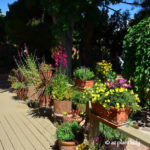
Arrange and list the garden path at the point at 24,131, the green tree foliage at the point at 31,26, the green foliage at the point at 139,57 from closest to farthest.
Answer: the garden path at the point at 24,131 → the green foliage at the point at 139,57 → the green tree foliage at the point at 31,26

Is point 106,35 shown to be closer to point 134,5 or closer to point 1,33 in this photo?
point 134,5

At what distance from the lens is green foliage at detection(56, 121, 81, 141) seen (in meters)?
2.53

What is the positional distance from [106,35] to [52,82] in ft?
23.9

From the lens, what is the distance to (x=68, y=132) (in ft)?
8.48

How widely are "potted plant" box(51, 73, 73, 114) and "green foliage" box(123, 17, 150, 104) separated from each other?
52.6 inches

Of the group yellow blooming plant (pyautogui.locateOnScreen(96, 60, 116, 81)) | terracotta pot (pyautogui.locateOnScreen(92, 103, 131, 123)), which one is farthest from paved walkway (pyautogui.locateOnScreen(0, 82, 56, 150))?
yellow blooming plant (pyautogui.locateOnScreen(96, 60, 116, 81))

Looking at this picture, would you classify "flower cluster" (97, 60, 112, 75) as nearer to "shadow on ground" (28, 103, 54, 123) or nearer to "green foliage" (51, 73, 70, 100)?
"shadow on ground" (28, 103, 54, 123)

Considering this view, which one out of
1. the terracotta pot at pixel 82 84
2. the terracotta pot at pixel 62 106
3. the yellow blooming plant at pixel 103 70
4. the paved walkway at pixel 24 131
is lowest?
the paved walkway at pixel 24 131

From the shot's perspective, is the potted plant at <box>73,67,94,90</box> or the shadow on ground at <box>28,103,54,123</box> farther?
the potted plant at <box>73,67,94,90</box>

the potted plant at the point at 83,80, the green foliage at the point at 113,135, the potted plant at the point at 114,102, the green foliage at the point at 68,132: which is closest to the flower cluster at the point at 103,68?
the potted plant at the point at 83,80

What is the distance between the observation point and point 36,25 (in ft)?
36.6

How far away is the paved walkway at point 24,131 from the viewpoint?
114 inches

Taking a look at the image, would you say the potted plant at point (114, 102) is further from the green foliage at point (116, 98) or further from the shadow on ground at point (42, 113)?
the shadow on ground at point (42, 113)

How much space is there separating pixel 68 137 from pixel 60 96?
1.11m
